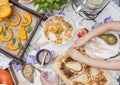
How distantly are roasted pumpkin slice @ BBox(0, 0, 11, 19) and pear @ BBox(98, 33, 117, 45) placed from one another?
15.6 inches

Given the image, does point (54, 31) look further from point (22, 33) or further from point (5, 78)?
point (5, 78)

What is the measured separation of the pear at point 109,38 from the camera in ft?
5.10

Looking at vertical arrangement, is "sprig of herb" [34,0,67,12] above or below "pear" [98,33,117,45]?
above

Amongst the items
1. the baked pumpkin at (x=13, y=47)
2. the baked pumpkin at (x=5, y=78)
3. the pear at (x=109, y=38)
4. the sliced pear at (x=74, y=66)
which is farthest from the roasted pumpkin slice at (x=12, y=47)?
the pear at (x=109, y=38)

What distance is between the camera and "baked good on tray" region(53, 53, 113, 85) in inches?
60.4

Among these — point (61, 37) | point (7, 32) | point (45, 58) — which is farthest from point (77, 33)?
point (7, 32)

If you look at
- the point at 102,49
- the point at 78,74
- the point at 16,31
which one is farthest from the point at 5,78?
the point at 102,49

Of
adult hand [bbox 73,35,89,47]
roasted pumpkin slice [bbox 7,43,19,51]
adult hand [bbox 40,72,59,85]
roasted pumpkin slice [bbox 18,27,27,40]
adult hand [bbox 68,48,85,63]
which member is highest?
roasted pumpkin slice [bbox 18,27,27,40]

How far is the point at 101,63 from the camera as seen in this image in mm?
1523

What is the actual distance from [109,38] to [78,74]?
201mm

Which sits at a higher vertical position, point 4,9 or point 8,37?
point 4,9

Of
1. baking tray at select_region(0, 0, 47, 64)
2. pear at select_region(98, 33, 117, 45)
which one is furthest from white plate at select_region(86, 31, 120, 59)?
A: baking tray at select_region(0, 0, 47, 64)

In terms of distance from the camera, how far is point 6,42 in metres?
1.59

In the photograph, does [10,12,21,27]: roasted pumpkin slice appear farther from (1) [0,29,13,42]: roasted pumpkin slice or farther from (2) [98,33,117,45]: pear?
(2) [98,33,117,45]: pear
